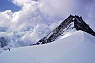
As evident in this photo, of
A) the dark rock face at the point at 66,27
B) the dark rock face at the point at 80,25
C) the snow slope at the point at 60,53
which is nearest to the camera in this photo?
the snow slope at the point at 60,53

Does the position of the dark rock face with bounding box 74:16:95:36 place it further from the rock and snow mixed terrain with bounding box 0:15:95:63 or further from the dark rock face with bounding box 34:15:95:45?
the rock and snow mixed terrain with bounding box 0:15:95:63

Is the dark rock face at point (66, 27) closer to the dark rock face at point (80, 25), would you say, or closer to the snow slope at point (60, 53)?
the dark rock face at point (80, 25)

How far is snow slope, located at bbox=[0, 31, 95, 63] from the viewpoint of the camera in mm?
14734

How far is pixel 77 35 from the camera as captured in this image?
18312mm

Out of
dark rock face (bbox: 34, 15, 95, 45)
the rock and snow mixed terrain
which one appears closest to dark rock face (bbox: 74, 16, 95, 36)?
dark rock face (bbox: 34, 15, 95, 45)

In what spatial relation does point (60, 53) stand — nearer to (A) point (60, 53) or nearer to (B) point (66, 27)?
(A) point (60, 53)

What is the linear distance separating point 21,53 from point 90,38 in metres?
5.16

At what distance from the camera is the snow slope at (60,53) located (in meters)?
14.7

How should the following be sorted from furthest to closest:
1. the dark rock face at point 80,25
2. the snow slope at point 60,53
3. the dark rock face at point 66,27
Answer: the dark rock face at point 80,25 → the dark rock face at point 66,27 → the snow slope at point 60,53

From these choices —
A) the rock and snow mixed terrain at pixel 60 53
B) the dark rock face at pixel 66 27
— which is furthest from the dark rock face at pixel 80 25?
the rock and snow mixed terrain at pixel 60 53

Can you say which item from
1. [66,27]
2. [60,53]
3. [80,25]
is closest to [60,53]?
[60,53]

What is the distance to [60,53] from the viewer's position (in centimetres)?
1545

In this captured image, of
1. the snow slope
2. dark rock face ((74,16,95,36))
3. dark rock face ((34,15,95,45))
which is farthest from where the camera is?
dark rock face ((74,16,95,36))

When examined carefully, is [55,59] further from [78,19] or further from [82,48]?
[78,19]
